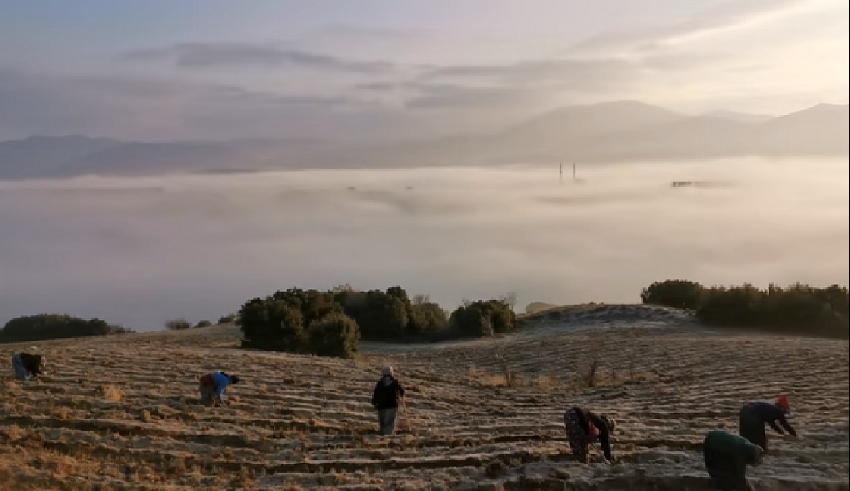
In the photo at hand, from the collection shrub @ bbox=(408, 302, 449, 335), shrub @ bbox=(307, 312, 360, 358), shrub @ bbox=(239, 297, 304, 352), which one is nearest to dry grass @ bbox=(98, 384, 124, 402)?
shrub @ bbox=(307, 312, 360, 358)

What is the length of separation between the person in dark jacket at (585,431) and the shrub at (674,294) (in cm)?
3462

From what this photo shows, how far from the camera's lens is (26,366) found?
1717 centimetres

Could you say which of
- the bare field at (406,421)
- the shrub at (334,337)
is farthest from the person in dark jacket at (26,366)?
the shrub at (334,337)

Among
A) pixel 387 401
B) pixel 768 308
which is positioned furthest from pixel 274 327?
pixel 768 308

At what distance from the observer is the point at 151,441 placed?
13.2 metres

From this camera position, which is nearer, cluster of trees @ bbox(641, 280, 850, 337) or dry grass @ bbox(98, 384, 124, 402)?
dry grass @ bbox(98, 384, 124, 402)

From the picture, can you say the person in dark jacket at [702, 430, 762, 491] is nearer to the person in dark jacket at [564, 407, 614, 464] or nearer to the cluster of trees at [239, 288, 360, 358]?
the person in dark jacket at [564, 407, 614, 464]

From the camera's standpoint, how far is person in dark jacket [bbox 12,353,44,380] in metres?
17.0

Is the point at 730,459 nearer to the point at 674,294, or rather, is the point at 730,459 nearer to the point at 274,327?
the point at 274,327

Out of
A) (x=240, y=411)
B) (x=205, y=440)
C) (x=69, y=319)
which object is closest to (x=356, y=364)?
(x=240, y=411)

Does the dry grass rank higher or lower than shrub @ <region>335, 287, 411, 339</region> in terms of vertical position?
lower

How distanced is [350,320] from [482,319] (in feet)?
33.9

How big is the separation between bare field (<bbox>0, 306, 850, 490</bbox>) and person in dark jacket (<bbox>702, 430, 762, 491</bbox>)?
38 centimetres

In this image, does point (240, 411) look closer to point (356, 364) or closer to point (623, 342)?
point (356, 364)
